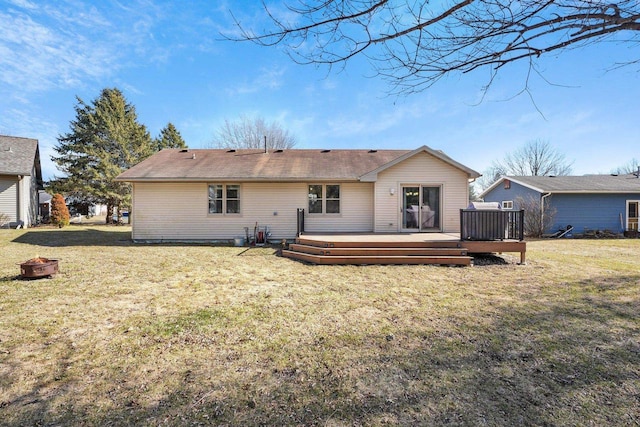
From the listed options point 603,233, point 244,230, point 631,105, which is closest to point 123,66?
point 244,230

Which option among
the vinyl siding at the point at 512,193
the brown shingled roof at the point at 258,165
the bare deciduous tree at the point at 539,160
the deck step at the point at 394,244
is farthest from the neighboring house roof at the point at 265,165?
the bare deciduous tree at the point at 539,160

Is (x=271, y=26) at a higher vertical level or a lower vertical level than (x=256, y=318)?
higher

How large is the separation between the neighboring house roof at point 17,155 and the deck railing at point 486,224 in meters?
22.5

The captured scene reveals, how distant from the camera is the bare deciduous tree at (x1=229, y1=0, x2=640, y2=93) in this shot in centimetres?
260

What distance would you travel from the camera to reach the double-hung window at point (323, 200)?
11.4 metres

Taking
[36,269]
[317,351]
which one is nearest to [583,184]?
[317,351]

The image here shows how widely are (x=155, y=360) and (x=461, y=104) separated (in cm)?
461

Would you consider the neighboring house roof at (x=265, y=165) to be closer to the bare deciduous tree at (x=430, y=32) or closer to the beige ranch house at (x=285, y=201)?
the beige ranch house at (x=285, y=201)

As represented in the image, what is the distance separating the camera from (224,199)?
11.5m

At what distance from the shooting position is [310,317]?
381 cm

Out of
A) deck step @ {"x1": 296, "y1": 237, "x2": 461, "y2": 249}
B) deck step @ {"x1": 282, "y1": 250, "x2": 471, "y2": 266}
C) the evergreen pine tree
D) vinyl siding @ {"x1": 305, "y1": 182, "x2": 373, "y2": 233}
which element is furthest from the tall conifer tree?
deck step @ {"x1": 282, "y1": 250, "x2": 471, "y2": 266}

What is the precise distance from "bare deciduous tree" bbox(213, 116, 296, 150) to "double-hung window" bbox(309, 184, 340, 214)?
15527 millimetres

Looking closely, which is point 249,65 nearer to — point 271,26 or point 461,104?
point 271,26

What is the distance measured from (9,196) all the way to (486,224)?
23765 millimetres
